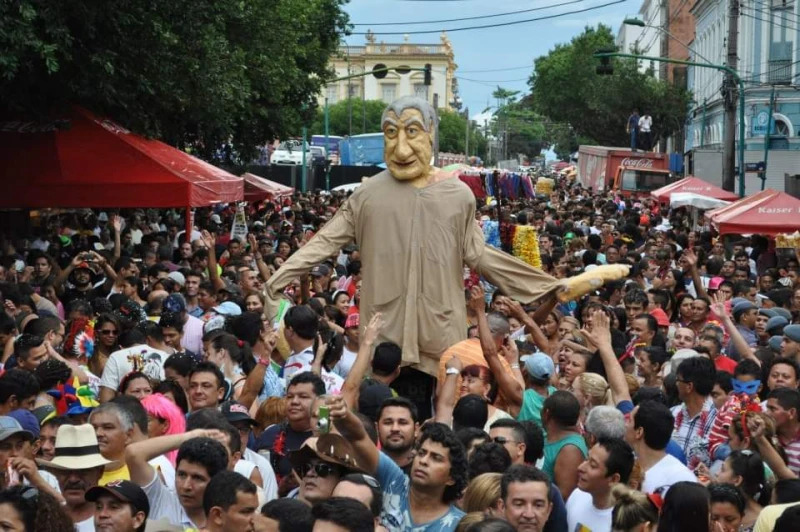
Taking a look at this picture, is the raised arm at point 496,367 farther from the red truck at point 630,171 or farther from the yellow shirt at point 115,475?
the red truck at point 630,171

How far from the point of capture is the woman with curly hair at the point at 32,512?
17.6 feet

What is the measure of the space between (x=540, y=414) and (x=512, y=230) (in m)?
9.20

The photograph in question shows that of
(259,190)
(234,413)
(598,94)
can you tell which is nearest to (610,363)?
(234,413)

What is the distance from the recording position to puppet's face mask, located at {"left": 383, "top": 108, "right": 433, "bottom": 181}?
31.2ft

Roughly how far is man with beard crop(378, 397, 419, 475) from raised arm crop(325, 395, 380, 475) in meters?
0.54

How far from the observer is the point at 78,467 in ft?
21.6

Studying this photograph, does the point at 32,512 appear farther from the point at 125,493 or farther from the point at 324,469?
the point at 324,469

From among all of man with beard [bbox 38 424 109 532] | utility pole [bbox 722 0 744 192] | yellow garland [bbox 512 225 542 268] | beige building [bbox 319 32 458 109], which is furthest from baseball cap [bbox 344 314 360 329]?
beige building [bbox 319 32 458 109]

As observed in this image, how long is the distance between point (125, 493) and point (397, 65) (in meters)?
128

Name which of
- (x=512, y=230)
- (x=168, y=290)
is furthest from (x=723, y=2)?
(x=168, y=290)

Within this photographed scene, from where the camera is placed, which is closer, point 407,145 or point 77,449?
point 77,449

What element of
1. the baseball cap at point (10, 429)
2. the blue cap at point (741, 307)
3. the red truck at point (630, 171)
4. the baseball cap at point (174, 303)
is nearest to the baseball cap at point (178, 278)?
the baseball cap at point (174, 303)

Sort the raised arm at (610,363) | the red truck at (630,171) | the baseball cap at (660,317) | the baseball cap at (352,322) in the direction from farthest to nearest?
the red truck at (630,171) < the baseball cap at (660,317) < the baseball cap at (352,322) < the raised arm at (610,363)

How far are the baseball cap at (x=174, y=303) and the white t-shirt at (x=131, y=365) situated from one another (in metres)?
2.06
